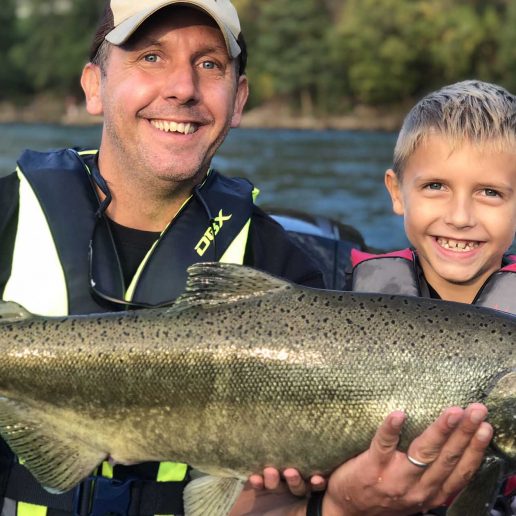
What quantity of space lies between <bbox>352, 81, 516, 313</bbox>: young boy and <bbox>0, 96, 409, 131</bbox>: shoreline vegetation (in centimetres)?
6113

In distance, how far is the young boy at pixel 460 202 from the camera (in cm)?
409

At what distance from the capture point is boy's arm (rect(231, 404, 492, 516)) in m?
3.19

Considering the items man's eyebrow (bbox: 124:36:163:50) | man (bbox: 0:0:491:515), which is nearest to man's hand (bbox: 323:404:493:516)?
man (bbox: 0:0:491:515)

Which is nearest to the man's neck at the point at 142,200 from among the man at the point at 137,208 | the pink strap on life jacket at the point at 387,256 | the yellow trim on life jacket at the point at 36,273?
the man at the point at 137,208

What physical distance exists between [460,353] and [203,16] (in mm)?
1865

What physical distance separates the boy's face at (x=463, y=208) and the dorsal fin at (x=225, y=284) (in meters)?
0.94

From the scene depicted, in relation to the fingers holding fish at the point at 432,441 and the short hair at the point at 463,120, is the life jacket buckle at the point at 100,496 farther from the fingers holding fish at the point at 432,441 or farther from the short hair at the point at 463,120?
the short hair at the point at 463,120

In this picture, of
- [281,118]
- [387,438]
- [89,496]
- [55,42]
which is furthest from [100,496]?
[55,42]

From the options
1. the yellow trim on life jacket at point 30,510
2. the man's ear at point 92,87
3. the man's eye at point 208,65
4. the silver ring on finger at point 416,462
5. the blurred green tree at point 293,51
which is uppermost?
the blurred green tree at point 293,51

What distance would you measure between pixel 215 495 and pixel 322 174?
2664 centimetres

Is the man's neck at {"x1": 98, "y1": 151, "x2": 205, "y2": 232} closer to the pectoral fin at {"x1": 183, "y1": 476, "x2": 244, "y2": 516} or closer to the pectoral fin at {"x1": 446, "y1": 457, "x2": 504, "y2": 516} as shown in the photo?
the pectoral fin at {"x1": 183, "y1": 476, "x2": 244, "y2": 516}

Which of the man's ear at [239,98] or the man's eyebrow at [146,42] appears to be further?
the man's ear at [239,98]

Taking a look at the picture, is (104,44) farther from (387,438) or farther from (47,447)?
(387,438)

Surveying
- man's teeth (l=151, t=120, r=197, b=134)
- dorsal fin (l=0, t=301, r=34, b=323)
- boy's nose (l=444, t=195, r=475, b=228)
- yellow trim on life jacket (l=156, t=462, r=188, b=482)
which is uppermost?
man's teeth (l=151, t=120, r=197, b=134)
